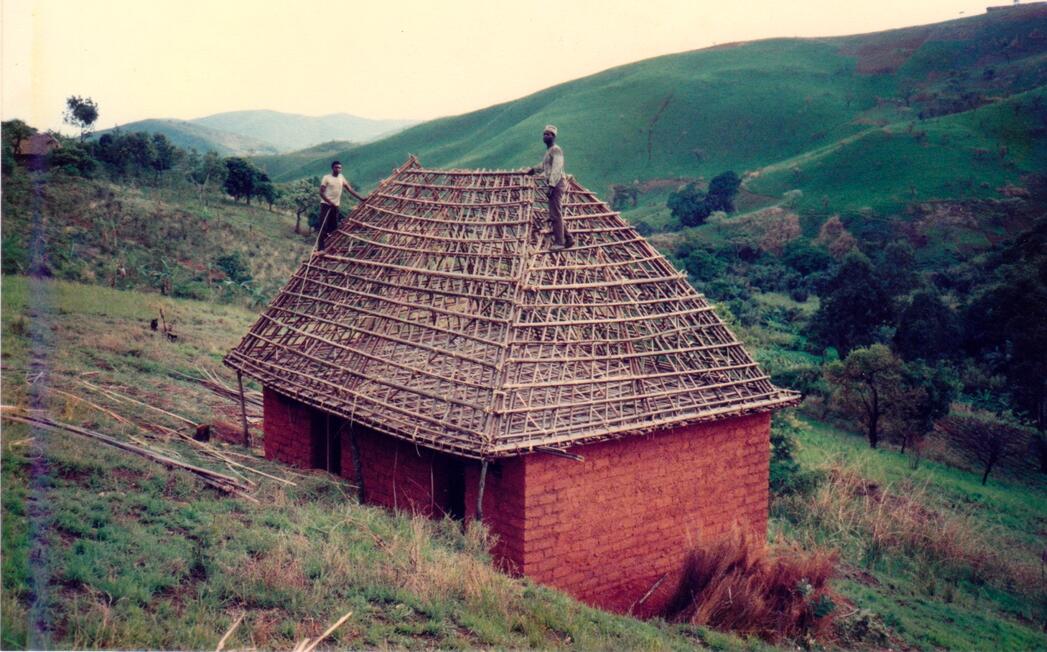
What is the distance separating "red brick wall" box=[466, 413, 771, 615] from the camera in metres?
9.77

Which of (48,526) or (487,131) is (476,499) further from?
(487,131)

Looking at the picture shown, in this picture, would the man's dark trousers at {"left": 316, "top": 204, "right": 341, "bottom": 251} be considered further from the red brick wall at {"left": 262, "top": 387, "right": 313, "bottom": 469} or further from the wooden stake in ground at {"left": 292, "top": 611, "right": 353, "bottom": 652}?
the wooden stake in ground at {"left": 292, "top": 611, "right": 353, "bottom": 652}

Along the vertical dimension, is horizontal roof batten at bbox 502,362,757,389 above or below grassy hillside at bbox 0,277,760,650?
above

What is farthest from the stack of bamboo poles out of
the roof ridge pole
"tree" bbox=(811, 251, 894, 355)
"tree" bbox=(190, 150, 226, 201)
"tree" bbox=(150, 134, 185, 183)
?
"tree" bbox=(190, 150, 226, 201)

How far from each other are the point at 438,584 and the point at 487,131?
270 ft

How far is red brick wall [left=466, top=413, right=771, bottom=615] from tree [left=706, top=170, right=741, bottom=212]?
42.0 metres

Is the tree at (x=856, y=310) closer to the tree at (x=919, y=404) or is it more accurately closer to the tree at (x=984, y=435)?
the tree at (x=984, y=435)

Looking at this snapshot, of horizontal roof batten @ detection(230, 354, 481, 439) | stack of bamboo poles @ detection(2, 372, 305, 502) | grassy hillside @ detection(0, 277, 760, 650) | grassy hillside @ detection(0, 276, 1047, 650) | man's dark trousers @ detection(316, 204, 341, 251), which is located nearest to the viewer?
grassy hillside @ detection(0, 277, 760, 650)

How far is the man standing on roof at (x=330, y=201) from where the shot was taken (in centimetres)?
1439

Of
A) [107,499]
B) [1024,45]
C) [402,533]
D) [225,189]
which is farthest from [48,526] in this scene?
[1024,45]

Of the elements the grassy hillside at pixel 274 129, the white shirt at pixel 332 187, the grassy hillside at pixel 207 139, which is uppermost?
the grassy hillside at pixel 274 129

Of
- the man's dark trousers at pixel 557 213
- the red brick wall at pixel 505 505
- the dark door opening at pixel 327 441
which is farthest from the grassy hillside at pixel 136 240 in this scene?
the red brick wall at pixel 505 505

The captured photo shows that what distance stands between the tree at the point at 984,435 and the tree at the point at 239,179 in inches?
1455

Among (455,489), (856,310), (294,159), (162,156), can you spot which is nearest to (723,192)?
(856,310)
